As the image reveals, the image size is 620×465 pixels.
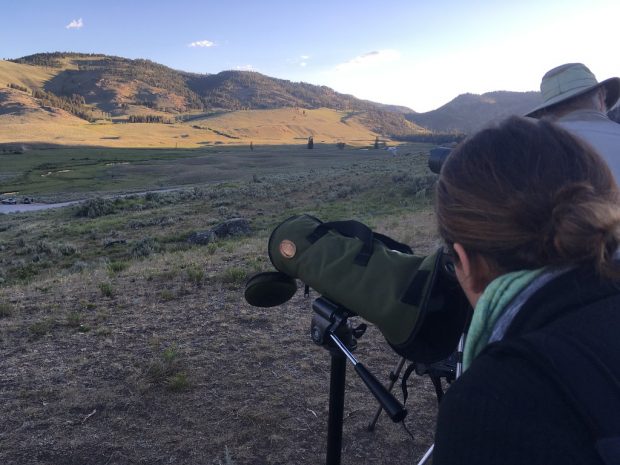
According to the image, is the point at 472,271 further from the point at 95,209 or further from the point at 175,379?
the point at 95,209

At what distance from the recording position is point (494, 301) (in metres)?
1.22

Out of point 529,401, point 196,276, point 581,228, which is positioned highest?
point 581,228

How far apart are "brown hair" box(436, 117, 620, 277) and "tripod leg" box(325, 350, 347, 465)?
1.02 meters

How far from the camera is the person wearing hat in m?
2.78

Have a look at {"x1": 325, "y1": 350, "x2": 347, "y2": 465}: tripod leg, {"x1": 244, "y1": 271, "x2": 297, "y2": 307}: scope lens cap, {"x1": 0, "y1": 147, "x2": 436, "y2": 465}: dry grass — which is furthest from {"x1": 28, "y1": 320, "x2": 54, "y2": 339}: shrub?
{"x1": 325, "y1": 350, "x2": 347, "y2": 465}: tripod leg

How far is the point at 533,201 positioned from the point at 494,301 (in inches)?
10.0

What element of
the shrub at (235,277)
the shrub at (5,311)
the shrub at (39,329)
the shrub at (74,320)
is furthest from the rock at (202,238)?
the shrub at (39,329)

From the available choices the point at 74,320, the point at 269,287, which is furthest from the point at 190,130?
the point at 269,287

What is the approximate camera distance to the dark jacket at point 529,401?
993 mm

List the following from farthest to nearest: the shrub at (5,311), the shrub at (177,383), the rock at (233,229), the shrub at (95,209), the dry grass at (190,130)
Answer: the dry grass at (190,130) < the shrub at (95,209) < the rock at (233,229) < the shrub at (5,311) < the shrub at (177,383)

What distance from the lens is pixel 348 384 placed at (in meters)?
4.16

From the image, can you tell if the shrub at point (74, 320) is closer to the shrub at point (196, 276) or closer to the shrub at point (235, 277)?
the shrub at point (196, 276)

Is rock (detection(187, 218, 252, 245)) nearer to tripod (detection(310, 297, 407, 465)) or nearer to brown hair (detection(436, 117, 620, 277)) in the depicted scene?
tripod (detection(310, 297, 407, 465))

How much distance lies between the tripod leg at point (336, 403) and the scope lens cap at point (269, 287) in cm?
37
